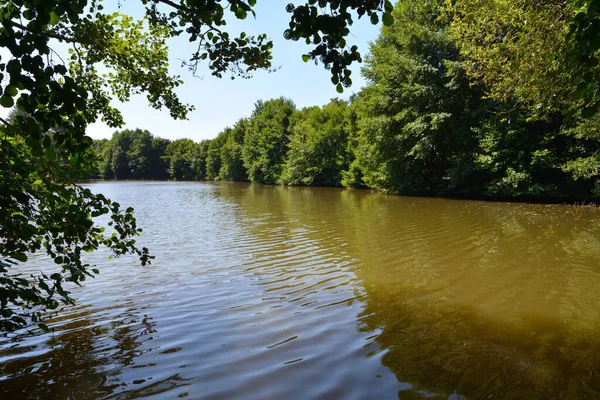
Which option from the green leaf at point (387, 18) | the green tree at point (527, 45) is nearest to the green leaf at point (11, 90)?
the green leaf at point (387, 18)

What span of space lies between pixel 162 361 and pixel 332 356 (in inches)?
71.2

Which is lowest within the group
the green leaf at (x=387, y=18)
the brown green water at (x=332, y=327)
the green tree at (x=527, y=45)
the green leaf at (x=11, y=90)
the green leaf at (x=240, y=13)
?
the brown green water at (x=332, y=327)

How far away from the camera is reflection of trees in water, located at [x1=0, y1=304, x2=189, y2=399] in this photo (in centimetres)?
324

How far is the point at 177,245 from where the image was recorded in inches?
423

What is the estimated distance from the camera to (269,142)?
202 ft

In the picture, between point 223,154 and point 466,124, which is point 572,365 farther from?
point 223,154

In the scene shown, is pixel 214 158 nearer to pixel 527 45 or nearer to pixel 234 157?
pixel 234 157

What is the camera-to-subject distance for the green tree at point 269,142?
195ft

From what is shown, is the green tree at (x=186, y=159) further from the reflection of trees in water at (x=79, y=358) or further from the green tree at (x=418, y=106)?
the reflection of trees in water at (x=79, y=358)

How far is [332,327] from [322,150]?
40.4 m

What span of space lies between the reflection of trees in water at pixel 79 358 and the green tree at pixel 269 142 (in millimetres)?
50900

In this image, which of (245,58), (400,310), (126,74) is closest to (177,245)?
(126,74)

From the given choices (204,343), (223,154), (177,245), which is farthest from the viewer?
(223,154)

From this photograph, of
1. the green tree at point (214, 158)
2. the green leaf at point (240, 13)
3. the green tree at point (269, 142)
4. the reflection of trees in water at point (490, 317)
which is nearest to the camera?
the green leaf at point (240, 13)
